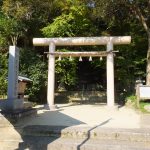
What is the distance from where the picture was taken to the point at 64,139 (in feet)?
31.8

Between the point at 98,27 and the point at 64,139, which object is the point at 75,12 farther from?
the point at 64,139

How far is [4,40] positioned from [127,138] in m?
15.1

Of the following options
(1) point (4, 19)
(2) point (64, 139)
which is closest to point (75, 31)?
(1) point (4, 19)

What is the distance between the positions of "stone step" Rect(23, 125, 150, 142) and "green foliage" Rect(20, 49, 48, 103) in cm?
1001

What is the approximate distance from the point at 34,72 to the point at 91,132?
36.8 ft

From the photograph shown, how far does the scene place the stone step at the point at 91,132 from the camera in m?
9.49

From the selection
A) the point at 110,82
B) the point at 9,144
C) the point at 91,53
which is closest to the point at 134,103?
A: the point at 110,82

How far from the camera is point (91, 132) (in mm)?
9852

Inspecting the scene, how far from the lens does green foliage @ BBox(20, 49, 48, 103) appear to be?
66.9 feet

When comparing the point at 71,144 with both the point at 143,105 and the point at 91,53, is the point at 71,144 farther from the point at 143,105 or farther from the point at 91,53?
the point at 91,53

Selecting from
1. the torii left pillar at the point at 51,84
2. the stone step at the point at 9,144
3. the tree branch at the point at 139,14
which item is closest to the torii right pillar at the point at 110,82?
the tree branch at the point at 139,14

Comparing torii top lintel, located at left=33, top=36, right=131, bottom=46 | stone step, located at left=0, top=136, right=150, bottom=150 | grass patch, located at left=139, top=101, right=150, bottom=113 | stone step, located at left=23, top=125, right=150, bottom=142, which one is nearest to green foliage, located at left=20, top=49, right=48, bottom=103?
torii top lintel, located at left=33, top=36, right=131, bottom=46

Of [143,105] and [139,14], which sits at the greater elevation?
[139,14]

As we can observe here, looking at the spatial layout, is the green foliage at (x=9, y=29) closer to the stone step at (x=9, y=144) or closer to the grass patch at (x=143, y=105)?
the grass patch at (x=143, y=105)
